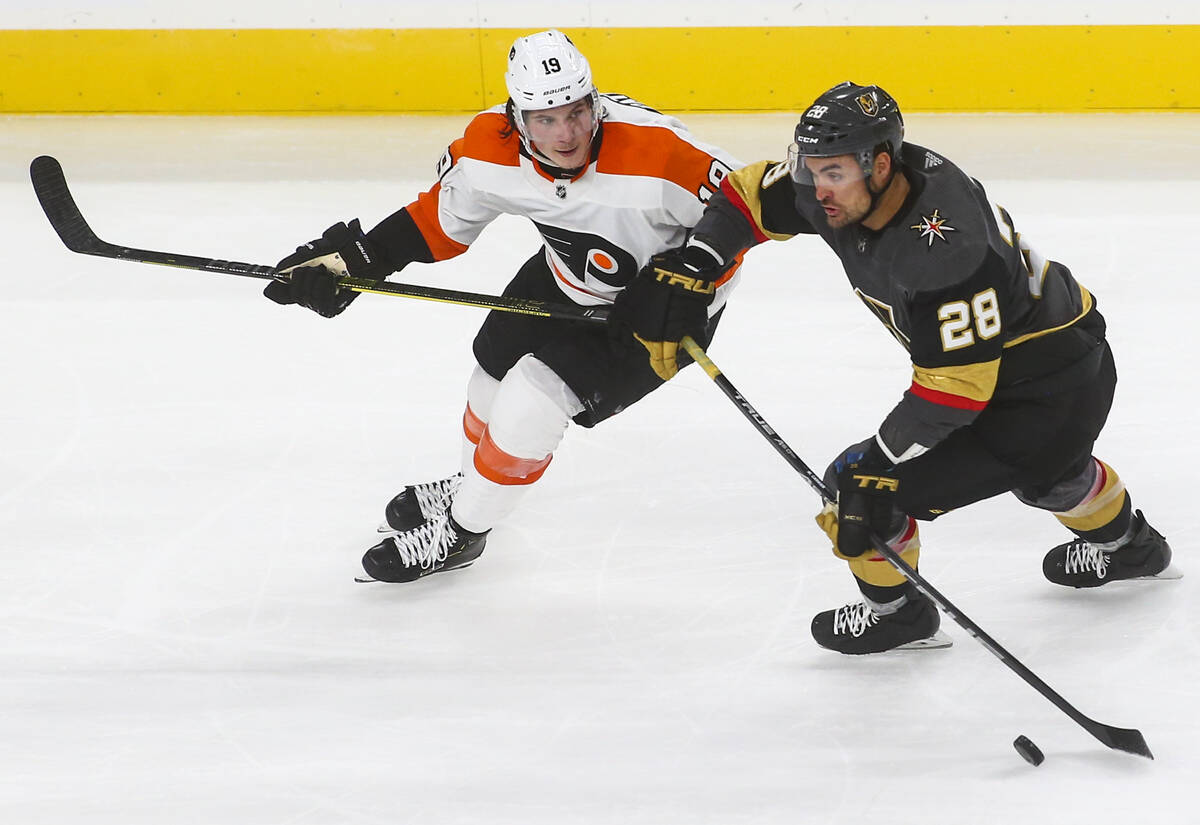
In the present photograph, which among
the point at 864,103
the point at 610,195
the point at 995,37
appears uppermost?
the point at 864,103

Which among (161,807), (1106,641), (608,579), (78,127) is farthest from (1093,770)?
(78,127)

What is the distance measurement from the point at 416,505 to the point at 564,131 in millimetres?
977

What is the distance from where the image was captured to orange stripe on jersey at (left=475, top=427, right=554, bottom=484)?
8.16 ft

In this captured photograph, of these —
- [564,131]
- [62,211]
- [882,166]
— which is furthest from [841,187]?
[62,211]

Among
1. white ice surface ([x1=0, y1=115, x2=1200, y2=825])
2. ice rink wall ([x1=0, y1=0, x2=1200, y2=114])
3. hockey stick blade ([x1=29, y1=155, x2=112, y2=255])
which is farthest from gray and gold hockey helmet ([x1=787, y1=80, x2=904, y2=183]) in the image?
ice rink wall ([x1=0, y1=0, x2=1200, y2=114])

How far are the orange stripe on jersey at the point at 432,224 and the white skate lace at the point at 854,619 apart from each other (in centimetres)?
108

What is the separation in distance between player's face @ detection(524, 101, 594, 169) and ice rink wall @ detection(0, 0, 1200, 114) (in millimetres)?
3952

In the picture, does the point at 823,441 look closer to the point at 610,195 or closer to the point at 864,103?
the point at 610,195

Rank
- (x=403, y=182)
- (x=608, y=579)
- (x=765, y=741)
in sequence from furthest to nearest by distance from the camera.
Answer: (x=403, y=182) → (x=608, y=579) → (x=765, y=741)

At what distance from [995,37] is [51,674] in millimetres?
5210

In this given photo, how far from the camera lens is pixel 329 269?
263 centimetres

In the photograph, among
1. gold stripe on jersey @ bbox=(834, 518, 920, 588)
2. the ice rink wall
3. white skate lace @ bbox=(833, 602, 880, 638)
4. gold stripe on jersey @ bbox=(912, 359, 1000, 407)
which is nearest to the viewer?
gold stripe on jersey @ bbox=(912, 359, 1000, 407)

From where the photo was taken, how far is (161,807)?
1.96m

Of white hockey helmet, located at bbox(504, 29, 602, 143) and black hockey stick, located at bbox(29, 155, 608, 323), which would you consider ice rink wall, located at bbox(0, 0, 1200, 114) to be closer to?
black hockey stick, located at bbox(29, 155, 608, 323)
